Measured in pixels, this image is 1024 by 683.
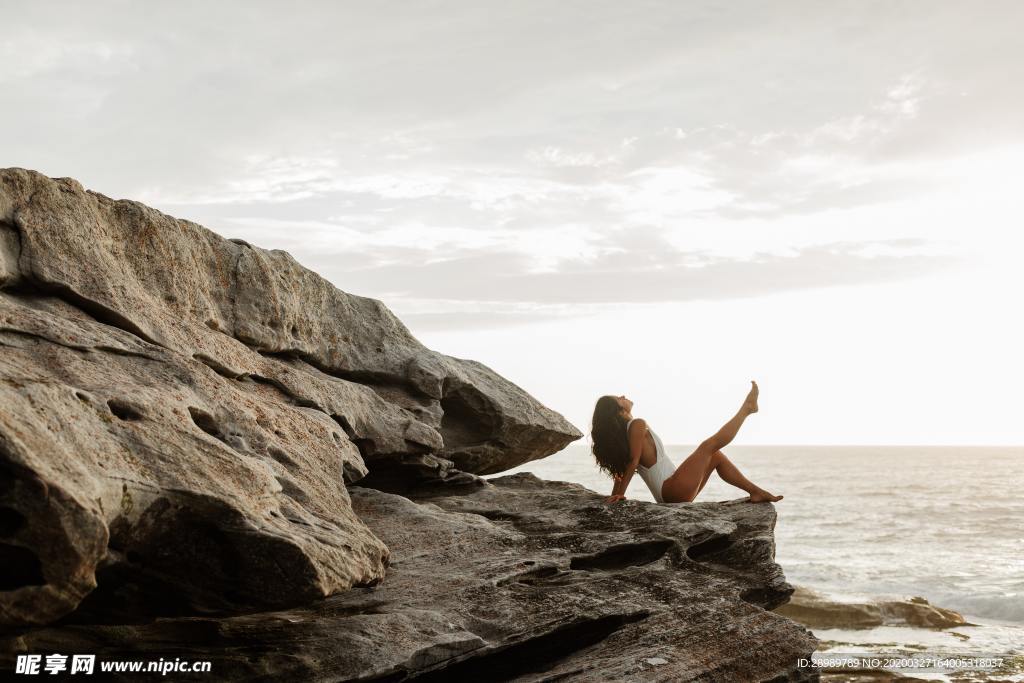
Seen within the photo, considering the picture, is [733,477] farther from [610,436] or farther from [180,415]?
[180,415]

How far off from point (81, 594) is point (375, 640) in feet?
10.1

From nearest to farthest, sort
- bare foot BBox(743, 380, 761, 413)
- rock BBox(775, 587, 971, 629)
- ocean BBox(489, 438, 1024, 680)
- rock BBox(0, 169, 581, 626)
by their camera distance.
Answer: rock BBox(0, 169, 581, 626)
bare foot BBox(743, 380, 761, 413)
ocean BBox(489, 438, 1024, 680)
rock BBox(775, 587, 971, 629)

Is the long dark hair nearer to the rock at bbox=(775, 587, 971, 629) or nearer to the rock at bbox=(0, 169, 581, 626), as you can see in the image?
the rock at bbox=(0, 169, 581, 626)

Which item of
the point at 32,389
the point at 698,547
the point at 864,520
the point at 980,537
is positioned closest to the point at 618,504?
the point at 698,547

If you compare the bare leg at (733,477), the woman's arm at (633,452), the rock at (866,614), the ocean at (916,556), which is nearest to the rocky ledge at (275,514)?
the bare leg at (733,477)

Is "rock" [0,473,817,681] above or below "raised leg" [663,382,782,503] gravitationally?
below

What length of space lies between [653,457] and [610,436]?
31.2 inches

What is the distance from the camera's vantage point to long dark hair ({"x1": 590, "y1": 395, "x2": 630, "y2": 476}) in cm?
1508

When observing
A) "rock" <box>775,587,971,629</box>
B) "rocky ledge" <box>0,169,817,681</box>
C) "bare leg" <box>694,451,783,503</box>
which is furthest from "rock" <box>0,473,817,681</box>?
"rock" <box>775,587,971,629</box>

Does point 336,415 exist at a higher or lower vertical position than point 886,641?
higher

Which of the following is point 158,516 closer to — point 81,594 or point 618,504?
point 81,594

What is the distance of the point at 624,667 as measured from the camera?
10.0 meters

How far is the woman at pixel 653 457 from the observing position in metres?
14.3

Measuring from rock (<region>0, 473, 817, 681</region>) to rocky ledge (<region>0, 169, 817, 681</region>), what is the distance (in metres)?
0.03
